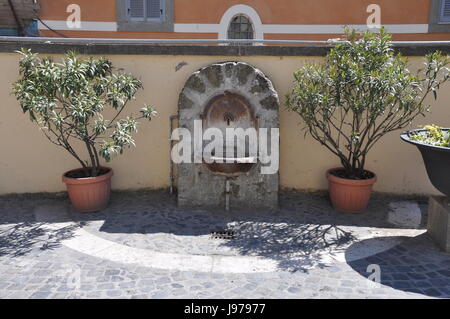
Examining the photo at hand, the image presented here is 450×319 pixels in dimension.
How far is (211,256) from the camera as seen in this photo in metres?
4.16

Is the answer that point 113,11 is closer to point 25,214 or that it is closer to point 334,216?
point 25,214

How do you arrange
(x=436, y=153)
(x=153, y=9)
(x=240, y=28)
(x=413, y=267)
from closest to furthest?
(x=413, y=267), (x=436, y=153), (x=153, y=9), (x=240, y=28)

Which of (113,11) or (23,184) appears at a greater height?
(113,11)

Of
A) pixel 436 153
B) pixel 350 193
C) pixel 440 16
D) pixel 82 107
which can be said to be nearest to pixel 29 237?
pixel 82 107

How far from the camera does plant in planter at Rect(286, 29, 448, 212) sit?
4703 mm

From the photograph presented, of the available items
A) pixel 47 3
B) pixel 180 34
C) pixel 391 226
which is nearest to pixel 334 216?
pixel 391 226

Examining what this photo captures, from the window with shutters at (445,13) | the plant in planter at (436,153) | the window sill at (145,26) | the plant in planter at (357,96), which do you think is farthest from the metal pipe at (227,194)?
the window with shutters at (445,13)

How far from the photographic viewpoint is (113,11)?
9.46 m

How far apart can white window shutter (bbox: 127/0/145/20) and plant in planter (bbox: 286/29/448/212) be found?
5447 mm

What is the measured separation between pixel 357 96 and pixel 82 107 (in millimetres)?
3050

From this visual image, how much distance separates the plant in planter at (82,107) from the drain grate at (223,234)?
1.39 meters

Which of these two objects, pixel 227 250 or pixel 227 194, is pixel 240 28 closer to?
pixel 227 194

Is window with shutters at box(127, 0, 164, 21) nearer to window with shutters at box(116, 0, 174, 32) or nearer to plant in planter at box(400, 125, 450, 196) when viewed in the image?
window with shutters at box(116, 0, 174, 32)
